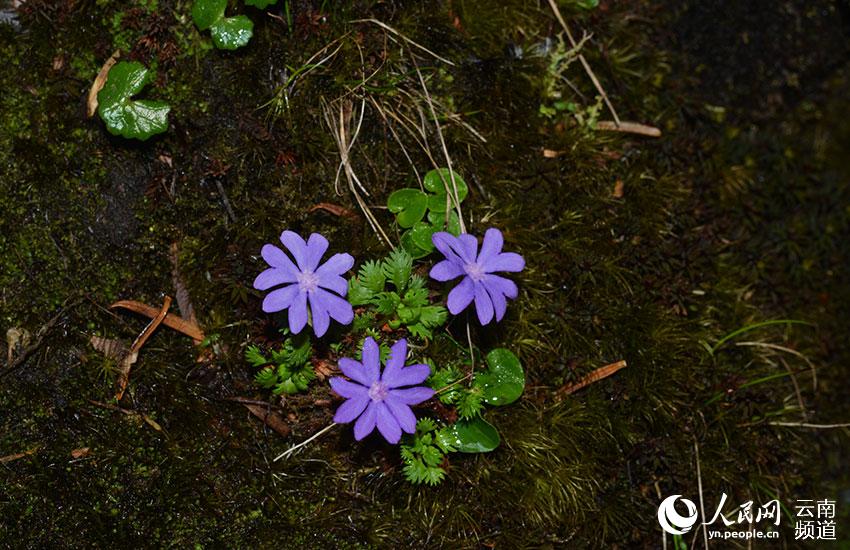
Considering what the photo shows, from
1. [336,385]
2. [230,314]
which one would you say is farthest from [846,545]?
[230,314]

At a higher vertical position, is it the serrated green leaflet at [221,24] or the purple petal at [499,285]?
the serrated green leaflet at [221,24]

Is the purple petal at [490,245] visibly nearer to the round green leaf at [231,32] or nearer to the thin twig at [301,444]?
the thin twig at [301,444]

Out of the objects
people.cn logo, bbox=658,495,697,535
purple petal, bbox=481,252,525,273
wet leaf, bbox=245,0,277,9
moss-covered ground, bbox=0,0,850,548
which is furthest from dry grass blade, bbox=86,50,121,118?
people.cn logo, bbox=658,495,697,535

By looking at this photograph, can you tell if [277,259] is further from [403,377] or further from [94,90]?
[94,90]

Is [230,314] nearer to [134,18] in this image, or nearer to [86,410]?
[86,410]

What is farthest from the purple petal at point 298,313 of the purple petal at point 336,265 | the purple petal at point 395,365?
the purple petal at point 395,365

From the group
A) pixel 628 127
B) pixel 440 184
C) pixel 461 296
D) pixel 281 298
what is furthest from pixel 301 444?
pixel 628 127

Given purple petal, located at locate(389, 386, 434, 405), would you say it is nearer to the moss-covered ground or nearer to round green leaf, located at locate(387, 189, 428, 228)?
the moss-covered ground
